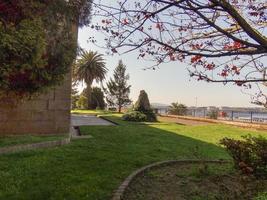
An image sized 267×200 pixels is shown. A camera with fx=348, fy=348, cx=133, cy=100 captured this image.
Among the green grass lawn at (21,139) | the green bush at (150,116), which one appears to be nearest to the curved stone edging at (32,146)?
the green grass lawn at (21,139)

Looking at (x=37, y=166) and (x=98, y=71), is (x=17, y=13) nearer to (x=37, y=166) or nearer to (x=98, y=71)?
(x=37, y=166)

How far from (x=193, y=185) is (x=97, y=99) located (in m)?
36.8

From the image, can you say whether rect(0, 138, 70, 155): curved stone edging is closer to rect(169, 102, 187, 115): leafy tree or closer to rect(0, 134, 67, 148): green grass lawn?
rect(0, 134, 67, 148): green grass lawn

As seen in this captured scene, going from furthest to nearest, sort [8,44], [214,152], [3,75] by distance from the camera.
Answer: [214,152], [3,75], [8,44]

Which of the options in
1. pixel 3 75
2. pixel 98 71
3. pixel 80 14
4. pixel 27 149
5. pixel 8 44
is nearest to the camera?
pixel 8 44

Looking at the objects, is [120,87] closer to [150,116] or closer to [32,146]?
[150,116]

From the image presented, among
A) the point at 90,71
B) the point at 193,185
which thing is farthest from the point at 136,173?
the point at 90,71

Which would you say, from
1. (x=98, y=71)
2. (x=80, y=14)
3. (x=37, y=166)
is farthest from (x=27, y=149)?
(x=98, y=71)

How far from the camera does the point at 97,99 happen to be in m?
41.7

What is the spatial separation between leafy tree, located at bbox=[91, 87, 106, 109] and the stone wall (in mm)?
30789

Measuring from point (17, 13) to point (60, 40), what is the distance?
4.80 ft

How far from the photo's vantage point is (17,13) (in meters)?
5.24

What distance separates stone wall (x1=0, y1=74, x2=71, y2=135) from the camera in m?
8.91

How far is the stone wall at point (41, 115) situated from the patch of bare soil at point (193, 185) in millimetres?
4095
